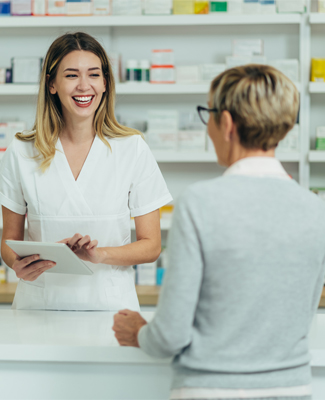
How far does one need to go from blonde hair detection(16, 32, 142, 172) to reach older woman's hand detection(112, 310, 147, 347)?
0.66m

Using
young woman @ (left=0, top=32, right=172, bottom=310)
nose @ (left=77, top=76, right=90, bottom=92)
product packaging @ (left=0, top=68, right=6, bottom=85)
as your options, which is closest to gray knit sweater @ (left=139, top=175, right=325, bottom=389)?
young woman @ (left=0, top=32, right=172, bottom=310)

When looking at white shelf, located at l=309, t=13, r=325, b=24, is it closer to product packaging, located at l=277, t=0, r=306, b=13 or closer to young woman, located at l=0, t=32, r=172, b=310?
product packaging, located at l=277, t=0, r=306, b=13

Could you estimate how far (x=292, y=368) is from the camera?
2.77 ft

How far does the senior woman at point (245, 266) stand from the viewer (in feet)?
2.53

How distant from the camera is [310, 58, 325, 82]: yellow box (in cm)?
284

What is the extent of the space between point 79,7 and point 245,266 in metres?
2.54

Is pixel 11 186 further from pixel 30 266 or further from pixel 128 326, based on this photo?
pixel 128 326

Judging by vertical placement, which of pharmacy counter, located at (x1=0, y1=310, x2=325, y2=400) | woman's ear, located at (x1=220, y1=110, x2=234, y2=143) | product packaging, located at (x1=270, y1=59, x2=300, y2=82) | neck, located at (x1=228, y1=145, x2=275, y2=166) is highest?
product packaging, located at (x1=270, y1=59, x2=300, y2=82)

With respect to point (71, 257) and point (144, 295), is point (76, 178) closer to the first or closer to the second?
point (71, 257)

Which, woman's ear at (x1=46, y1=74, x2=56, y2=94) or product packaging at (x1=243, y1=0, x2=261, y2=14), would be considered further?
product packaging at (x1=243, y1=0, x2=261, y2=14)

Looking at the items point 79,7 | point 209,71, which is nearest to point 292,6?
point 209,71

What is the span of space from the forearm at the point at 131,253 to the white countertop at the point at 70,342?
0.57 ft

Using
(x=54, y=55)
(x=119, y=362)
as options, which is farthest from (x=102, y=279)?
(x=54, y=55)

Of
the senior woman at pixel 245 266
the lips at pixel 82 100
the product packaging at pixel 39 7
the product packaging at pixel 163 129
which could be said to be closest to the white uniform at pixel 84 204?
the lips at pixel 82 100
